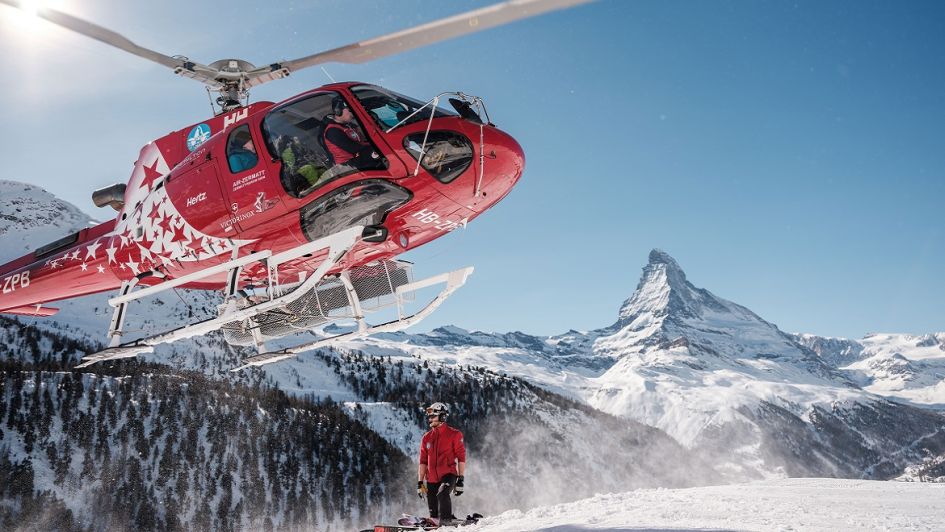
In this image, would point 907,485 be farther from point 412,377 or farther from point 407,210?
point 412,377

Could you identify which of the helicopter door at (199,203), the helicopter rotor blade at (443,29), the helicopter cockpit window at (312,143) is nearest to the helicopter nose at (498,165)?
the helicopter cockpit window at (312,143)

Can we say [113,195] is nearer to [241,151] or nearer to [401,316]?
[241,151]

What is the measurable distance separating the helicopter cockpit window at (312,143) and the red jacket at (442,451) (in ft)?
→ 15.0

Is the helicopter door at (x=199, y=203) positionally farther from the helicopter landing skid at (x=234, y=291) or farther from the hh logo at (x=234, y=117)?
the hh logo at (x=234, y=117)

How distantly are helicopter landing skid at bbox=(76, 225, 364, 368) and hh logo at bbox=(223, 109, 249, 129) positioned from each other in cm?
229

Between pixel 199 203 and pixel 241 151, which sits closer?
pixel 241 151

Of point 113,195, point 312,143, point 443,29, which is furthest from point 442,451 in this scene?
point 113,195

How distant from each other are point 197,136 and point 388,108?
4.49m

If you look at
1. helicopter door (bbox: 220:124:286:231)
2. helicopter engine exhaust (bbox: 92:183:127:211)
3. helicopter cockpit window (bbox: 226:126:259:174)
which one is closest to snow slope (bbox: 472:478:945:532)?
helicopter door (bbox: 220:124:286:231)

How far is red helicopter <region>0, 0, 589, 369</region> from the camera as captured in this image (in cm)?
1024

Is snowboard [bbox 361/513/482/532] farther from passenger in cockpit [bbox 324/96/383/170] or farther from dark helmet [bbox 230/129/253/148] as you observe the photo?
dark helmet [bbox 230/129/253/148]

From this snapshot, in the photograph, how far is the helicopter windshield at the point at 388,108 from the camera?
33.5 ft

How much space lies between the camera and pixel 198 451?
109 meters

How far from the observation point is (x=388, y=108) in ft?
33.8
